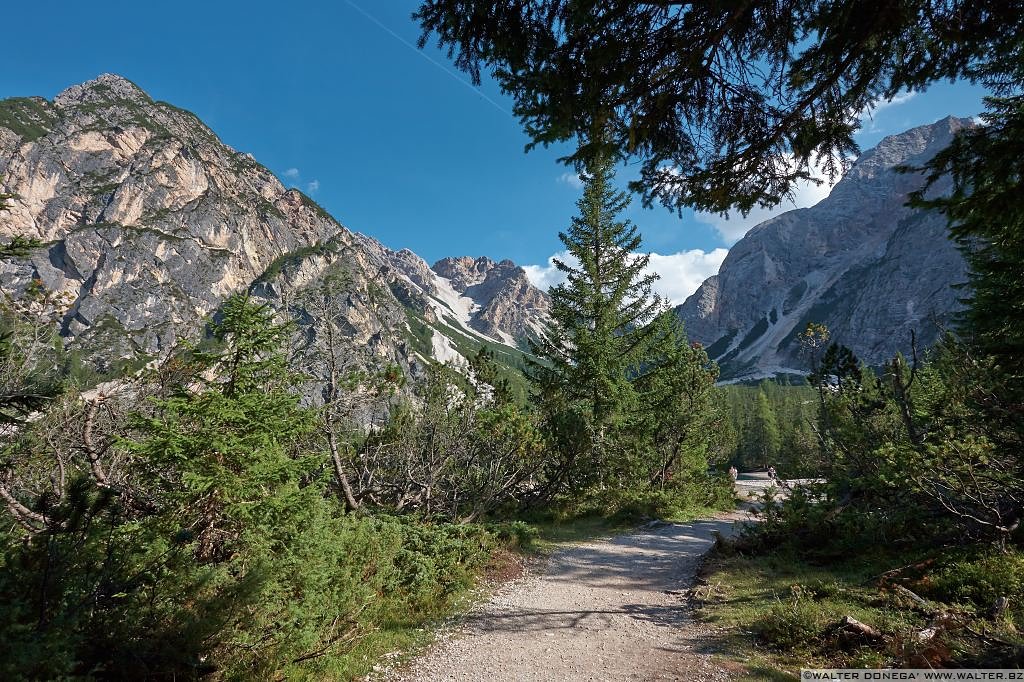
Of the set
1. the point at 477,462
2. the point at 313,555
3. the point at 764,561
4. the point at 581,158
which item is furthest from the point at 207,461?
the point at 764,561

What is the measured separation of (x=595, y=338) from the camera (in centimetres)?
1669

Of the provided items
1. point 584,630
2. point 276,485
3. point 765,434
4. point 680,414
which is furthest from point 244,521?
point 765,434

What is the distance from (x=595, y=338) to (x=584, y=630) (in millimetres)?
11216

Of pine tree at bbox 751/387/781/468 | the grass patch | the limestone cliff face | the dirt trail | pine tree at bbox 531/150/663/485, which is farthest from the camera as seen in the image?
the limestone cliff face

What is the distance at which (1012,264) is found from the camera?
7750mm

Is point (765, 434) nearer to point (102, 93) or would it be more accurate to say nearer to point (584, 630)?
point (584, 630)

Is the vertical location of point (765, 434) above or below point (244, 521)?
below

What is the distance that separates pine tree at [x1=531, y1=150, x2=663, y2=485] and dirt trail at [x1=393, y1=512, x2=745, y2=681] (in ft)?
19.7

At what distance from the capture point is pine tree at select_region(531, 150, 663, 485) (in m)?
16.4

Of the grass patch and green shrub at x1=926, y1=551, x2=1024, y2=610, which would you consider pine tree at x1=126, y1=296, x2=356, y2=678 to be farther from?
green shrub at x1=926, y1=551, x2=1024, y2=610

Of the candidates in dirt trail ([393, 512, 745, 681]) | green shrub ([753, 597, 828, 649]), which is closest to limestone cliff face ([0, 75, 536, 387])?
dirt trail ([393, 512, 745, 681])

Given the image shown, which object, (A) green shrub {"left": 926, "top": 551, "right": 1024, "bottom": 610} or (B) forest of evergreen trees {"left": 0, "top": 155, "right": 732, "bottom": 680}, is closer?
(B) forest of evergreen trees {"left": 0, "top": 155, "right": 732, "bottom": 680}

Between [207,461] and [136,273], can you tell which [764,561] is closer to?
[207,461]

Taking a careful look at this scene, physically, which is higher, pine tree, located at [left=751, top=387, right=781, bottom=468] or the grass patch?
the grass patch
